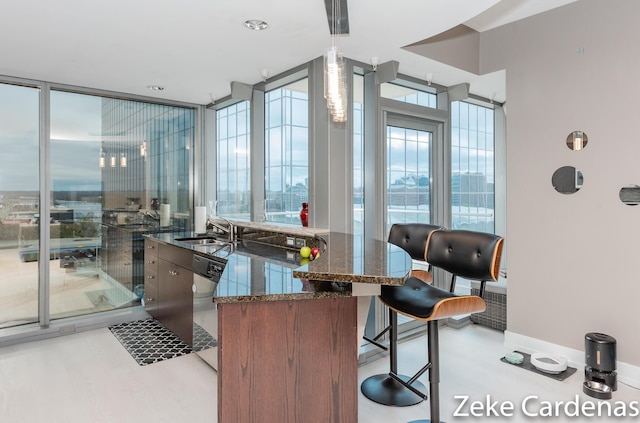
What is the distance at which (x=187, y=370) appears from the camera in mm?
3123

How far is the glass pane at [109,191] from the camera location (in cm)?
412

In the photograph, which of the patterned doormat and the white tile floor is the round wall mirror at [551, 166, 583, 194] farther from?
the patterned doormat

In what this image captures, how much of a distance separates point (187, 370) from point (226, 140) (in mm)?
2761

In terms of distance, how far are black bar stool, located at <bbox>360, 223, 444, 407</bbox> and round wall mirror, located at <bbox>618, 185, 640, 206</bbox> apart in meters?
1.32

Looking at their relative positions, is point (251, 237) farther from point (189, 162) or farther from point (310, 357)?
point (310, 357)

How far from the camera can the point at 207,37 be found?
2865mm

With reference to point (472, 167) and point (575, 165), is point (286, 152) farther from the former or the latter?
point (575, 165)

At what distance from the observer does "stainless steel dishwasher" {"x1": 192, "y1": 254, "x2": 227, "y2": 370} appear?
281cm

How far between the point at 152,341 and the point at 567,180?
151 inches

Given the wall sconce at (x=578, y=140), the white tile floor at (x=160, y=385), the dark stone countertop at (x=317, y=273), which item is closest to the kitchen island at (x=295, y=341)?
the dark stone countertop at (x=317, y=273)

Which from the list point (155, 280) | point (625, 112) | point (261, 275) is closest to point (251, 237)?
point (155, 280)

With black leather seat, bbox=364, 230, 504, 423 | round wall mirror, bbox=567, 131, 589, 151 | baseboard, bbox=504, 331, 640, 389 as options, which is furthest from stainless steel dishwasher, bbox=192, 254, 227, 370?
round wall mirror, bbox=567, 131, 589, 151

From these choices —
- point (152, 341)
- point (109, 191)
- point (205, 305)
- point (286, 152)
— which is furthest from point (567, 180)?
point (109, 191)

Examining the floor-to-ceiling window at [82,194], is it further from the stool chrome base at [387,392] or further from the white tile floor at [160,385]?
the stool chrome base at [387,392]
